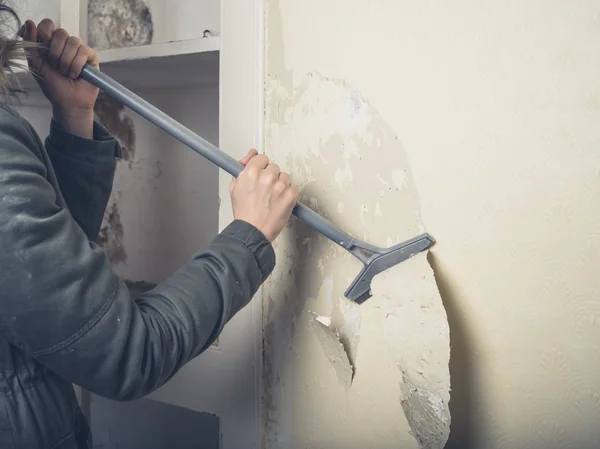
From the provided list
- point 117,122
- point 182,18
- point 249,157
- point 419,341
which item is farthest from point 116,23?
point 419,341

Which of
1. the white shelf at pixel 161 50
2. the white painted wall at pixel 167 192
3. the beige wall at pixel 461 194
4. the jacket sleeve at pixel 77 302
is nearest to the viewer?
the jacket sleeve at pixel 77 302

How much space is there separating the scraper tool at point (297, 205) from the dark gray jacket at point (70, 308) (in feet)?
0.37

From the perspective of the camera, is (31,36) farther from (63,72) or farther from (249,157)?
(249,157)

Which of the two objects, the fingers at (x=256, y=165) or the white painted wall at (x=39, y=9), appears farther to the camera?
the white painted wall at (x=39, y=9)

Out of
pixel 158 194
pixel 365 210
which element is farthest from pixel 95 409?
pixel 365 210

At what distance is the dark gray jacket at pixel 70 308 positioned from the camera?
1.59 feet

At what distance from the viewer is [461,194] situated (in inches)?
27.9

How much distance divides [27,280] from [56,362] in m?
0.10

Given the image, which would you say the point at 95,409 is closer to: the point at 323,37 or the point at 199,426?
the point at 199,426

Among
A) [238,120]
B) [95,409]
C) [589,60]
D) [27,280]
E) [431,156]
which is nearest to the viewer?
[27,280]

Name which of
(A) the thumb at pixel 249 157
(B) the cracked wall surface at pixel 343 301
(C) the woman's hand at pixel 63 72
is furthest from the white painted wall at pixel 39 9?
(A) the thumb at pixel 249 157

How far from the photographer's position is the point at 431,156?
2.38 feet

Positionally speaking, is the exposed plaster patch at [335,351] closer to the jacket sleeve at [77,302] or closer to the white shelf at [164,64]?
the jacket sleeve at [77,302]

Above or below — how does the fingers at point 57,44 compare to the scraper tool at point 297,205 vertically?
above
